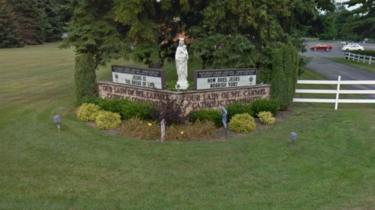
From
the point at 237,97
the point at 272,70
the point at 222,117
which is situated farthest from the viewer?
the point at 272,70

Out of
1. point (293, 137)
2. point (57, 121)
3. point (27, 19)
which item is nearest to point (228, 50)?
point (293, 137)

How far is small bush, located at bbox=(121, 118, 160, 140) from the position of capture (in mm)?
10750

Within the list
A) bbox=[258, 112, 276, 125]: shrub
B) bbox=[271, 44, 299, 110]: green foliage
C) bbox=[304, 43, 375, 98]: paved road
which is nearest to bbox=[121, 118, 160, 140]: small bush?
bbox=[258, 112, 276, 125]: shrub

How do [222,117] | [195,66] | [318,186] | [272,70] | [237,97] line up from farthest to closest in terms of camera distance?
[195,66], [272,70], [237,97], [222,117], [318,186]

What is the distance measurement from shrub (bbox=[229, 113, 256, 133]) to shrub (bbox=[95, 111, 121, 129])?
3235 mm

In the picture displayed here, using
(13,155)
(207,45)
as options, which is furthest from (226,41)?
(13,155)

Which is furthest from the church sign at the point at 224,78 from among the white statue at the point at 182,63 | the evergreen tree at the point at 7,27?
the evergreen tree at the point at 7,27

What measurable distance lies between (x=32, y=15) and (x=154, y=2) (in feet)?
213

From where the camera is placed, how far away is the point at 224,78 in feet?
42.7

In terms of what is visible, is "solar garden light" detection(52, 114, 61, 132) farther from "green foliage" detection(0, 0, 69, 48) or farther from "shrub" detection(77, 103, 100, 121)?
"green foliage" detection(0, 0, 69, 48)

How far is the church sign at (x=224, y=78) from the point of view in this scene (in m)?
12.5

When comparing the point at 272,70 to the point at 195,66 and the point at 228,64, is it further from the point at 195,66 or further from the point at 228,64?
the point at 195,66

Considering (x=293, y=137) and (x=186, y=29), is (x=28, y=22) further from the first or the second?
(x=293, y=137)

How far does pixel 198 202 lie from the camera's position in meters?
6.71
